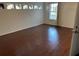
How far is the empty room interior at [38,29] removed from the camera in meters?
1.58

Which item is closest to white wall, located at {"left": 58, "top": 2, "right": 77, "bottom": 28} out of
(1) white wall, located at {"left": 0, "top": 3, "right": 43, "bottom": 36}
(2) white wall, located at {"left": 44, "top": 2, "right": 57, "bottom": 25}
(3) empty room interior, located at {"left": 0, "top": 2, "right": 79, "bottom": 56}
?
(3) empty room interior, located at {"left": 0, "top": 2, "right": 79, "bottom": 56}

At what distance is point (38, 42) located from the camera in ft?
6.48

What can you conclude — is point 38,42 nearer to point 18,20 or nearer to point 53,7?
point 18,20

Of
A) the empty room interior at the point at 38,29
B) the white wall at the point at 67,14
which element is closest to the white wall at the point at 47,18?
the empty room interior at the point at 38,29

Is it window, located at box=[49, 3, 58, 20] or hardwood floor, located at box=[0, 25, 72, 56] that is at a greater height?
window, located at box=[49, 3, 58, 20]

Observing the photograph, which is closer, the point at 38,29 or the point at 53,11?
the point at 53,11

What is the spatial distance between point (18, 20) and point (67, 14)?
3.21 feet

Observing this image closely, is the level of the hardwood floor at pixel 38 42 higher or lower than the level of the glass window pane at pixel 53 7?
lower

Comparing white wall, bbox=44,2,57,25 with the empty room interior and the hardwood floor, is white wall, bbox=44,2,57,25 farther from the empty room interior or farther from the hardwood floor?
the hardwood floor

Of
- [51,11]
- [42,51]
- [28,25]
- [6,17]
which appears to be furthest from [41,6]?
[6,17]

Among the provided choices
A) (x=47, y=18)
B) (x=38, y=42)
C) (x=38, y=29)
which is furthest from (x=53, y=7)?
(x=38, y=42)

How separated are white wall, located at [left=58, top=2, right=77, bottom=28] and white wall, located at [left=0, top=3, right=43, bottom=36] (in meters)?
0.33

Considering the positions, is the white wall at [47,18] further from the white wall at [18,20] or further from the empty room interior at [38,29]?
the white wall at [18,20]

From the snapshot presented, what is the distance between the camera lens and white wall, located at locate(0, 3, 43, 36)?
5.97ft
